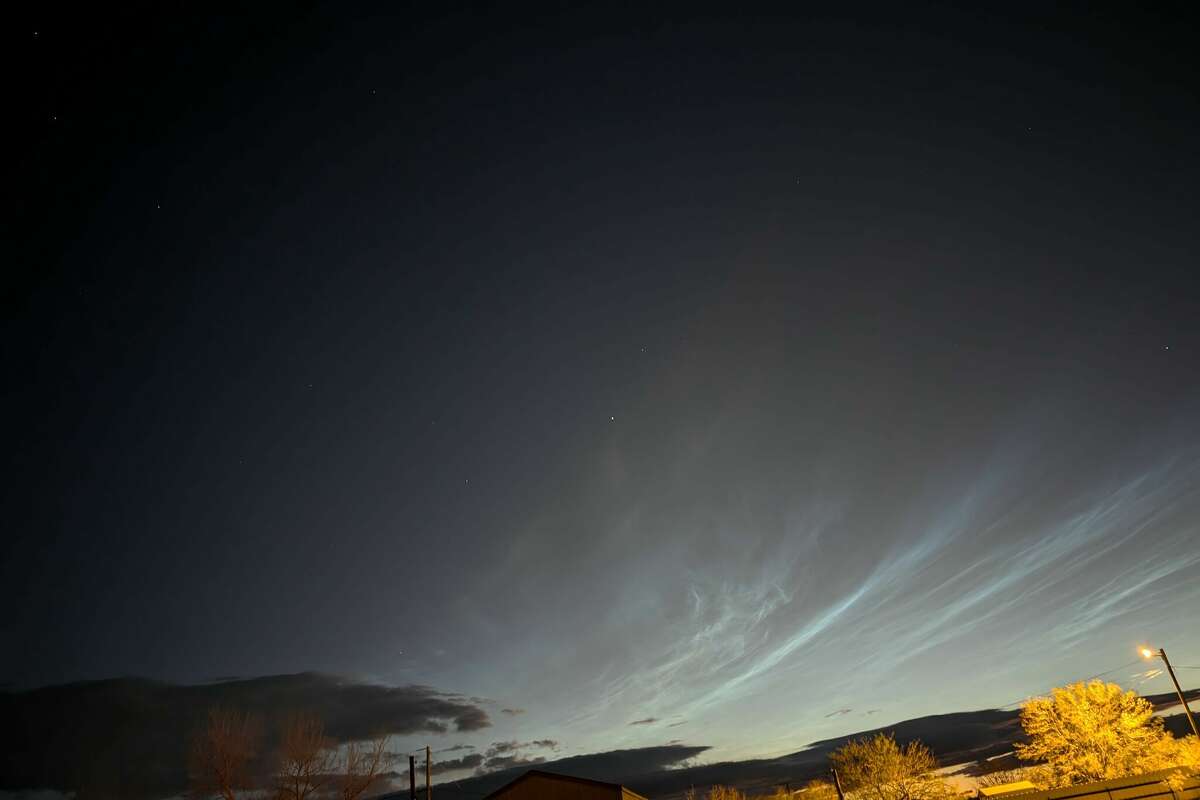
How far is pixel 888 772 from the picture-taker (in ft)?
186

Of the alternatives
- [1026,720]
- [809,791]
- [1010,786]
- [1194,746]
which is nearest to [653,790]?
[809,791]

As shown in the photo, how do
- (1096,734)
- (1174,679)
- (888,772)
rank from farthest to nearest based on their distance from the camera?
1. (888,772)
2. (1096,734)
3. (1174,679)

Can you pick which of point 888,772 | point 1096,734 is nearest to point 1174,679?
point 1096,734

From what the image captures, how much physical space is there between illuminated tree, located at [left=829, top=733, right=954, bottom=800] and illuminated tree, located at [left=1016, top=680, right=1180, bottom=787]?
372 inches

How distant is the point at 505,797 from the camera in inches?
1474

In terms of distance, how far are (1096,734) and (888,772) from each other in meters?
17.1

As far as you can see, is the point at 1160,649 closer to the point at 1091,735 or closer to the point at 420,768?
the point at 1091,735

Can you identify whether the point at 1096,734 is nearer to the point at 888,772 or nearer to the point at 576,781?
the point at 888,772

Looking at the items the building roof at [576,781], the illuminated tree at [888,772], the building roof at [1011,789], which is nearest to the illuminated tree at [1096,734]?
the building roof at [1011,789]

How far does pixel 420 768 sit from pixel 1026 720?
4553cm

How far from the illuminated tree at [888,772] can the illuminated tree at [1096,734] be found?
946cm

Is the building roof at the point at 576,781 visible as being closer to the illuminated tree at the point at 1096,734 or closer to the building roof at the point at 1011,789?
the illuminated tree at the point at 1096,734

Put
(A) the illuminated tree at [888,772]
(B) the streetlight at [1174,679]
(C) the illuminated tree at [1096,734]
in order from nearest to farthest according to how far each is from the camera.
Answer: (B) the streetlight at [1174,679] → (C) the illuminated tree at [1096,734] → (A) the illuminated tree at [888,772]

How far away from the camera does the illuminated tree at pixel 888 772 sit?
5529 centimetres
